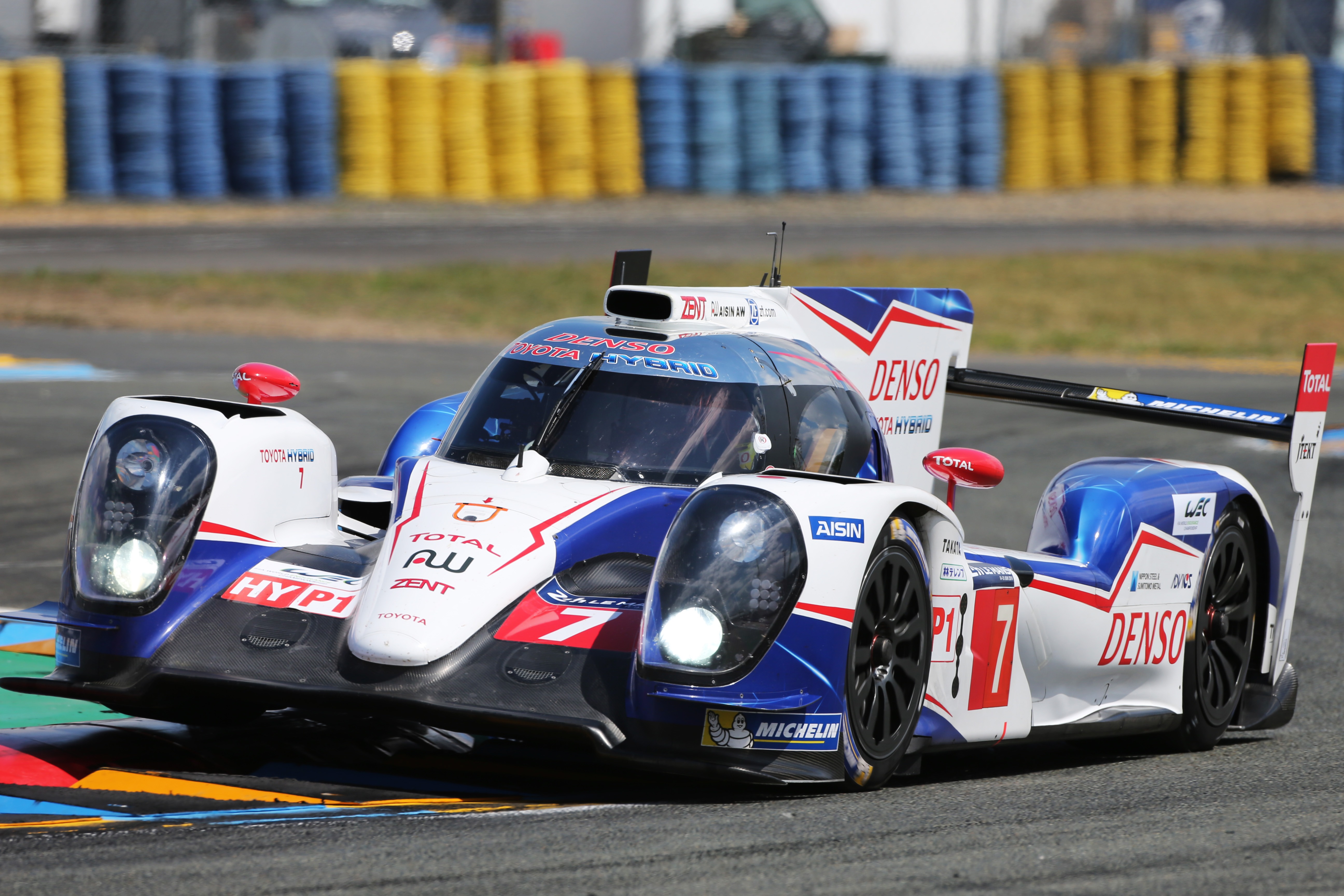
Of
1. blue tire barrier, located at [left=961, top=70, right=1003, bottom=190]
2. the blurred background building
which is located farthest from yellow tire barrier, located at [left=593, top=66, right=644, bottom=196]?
blue tire barrier, located at [left=961, top=70, right=1003, bottom=190]

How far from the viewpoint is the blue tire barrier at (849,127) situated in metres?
28.1

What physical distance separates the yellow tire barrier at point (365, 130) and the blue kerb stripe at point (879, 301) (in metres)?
18.6

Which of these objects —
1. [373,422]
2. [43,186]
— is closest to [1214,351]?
[373,422]

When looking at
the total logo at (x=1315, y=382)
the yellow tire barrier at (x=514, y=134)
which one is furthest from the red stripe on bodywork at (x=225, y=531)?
the yellow tire barrier at (x=514, y=134)

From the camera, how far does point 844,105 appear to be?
2836 centimetres

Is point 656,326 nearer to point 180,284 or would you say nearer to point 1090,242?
point 180,284

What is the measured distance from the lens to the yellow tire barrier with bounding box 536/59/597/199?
2631cm

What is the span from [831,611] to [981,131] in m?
25.5

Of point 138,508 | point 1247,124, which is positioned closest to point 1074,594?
point 138,508

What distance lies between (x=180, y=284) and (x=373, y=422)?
27.3 feet

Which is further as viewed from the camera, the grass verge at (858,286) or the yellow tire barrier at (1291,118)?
the yellow tire barrier at (1291,118)

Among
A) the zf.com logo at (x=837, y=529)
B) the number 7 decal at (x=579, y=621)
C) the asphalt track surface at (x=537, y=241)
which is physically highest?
the zf.com logo at (x=837, y=529)

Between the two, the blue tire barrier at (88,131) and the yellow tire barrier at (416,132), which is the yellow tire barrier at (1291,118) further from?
the blue tire barrier at (88,131)

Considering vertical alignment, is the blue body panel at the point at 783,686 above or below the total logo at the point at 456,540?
below
